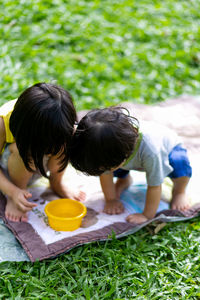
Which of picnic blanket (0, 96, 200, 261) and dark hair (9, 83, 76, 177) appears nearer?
dark hair (9, 83, 76, 177)

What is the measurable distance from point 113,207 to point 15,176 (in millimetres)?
604

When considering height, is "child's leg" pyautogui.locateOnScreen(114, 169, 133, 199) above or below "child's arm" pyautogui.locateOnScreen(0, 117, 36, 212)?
below

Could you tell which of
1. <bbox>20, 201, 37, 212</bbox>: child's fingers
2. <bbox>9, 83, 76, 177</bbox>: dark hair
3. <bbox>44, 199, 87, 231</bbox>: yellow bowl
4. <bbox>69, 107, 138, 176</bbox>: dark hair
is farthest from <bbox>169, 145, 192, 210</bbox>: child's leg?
<bbox>20, 201, 37, 212</bbox>: child's fingers

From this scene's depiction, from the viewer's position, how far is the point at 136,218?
7.98 ft

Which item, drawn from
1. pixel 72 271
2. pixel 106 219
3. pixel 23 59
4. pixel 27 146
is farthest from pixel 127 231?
pixel 23 59

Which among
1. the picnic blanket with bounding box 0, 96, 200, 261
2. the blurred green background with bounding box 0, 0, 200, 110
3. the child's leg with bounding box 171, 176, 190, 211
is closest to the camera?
the picnic blanket with bounding box 0, 96, 200, 261

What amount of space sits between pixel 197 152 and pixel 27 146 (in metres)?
1.54

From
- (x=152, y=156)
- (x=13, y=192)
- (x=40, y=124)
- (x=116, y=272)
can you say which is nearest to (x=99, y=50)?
(x=152, y=156)

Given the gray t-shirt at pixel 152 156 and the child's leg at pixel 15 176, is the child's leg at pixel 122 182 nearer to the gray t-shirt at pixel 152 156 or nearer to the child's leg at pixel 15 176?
the gray t-shirt at pixel 152 156

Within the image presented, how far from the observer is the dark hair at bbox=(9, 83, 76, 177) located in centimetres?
198

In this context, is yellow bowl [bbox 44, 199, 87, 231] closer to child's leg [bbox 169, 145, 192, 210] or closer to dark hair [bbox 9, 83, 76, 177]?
dark hair [bbox 9, 83, 76, 177]

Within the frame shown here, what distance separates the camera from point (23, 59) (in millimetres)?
3996

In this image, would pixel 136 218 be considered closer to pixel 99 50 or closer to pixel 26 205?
pixel 26 205

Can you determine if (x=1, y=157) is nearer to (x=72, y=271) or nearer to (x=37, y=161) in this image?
(x=37, y=161)
